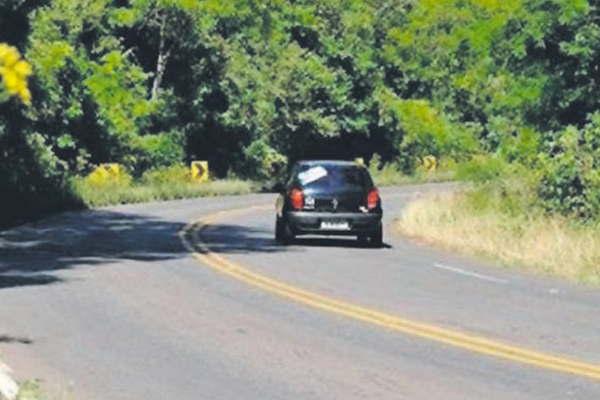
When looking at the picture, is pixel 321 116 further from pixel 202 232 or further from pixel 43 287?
pixel 43 287

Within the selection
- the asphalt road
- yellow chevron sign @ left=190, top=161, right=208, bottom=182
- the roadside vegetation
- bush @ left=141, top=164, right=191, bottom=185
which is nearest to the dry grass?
the roadside vegetation

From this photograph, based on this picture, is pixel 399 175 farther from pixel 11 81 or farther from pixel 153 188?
pixel 11 81

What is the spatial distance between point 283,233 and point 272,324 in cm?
1090

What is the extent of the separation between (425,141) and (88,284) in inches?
2013

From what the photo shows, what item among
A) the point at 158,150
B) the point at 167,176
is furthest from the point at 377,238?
the point at 158,150

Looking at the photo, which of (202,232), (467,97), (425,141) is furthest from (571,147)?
(467,97)

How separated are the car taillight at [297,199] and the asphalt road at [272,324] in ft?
2.51

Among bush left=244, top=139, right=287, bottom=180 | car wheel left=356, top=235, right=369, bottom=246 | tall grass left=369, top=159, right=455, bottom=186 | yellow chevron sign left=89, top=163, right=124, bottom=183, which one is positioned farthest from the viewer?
tall grass left=369, top=159, right=455, bottom=186

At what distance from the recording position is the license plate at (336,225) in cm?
2298

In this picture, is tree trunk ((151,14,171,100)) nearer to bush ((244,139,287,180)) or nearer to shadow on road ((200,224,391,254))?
bush ((244,139,287,180))

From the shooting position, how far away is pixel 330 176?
23344 mm

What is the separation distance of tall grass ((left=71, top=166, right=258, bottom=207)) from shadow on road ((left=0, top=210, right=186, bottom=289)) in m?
7.33

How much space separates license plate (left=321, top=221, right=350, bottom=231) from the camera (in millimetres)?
22984

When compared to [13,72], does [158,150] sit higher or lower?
lower
